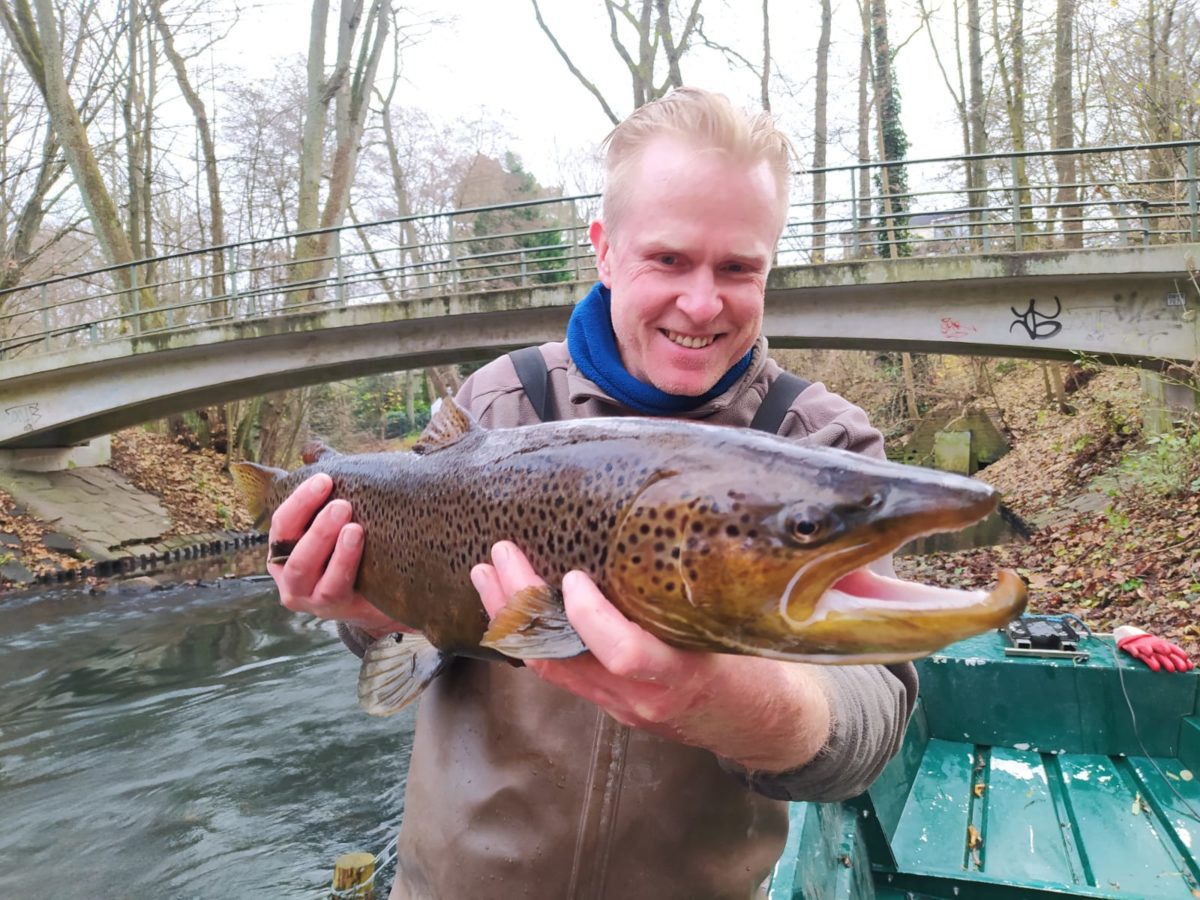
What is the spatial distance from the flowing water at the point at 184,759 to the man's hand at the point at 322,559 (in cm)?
502

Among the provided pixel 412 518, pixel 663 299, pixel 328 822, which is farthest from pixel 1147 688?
pixel 328 822

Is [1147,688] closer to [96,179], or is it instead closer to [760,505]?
[760,505]

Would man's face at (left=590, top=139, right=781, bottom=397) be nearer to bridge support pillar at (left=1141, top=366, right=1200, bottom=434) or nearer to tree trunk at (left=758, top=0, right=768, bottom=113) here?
bridge support pillar at (left=1141, top=366, right=1200, bottom=434)

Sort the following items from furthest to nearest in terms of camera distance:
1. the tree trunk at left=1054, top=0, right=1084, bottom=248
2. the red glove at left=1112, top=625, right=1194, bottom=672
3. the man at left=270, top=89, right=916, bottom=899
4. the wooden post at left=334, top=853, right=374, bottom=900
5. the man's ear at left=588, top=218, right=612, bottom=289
Answer: the tree trunk at left=1054, top=0, right=1084, bottom=248 → the wooden post at left=334, top=853, right=374, bottom=900 → the red glove at left=1112, top=625, right=1194, bottom=672 → the man's ear at left=588, top=218, right=612, bottom=289 → the man at left=270, top=89, right=916, bottom=899

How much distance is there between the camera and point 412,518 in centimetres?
208

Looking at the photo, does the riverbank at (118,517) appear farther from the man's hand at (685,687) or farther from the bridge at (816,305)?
the man's hand at (685,687)

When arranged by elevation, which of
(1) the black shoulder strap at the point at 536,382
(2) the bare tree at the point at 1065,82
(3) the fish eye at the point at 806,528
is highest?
(2) the bare tree at the point at 1065,82

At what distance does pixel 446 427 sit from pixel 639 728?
0.91 meters

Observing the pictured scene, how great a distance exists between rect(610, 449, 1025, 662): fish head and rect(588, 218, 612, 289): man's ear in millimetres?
991

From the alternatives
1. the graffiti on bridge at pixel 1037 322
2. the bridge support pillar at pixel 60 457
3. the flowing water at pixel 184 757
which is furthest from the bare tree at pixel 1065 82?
the bridge support pillar at pixel 60 457

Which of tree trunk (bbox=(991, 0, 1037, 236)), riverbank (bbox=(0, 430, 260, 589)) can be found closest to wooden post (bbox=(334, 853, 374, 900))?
riverbank (bbox=(0, 430, 260, 589))

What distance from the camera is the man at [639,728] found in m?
1.85

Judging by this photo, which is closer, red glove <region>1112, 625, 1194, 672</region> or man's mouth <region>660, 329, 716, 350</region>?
man's mouth <region>660, 329, 716, 350</region>

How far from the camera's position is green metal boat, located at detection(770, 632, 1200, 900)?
356 cm
